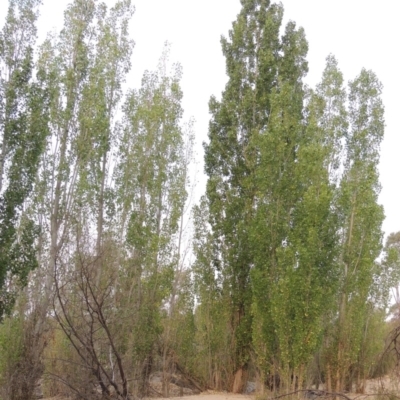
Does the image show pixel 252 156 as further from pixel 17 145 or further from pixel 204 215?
pixel 17 145

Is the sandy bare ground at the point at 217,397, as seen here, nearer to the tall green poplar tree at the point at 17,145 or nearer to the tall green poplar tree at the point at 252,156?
the tall green poplar tree at the point at 252,156

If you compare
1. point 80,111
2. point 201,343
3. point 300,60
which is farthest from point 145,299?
point 300,60

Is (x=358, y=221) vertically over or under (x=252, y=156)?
under

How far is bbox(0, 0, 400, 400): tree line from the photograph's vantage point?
515 inches

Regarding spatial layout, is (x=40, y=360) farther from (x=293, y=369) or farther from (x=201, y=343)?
(x=293, y=369)

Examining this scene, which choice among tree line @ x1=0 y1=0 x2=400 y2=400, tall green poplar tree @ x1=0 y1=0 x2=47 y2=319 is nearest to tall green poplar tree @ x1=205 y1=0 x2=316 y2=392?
tree line @ x1=0 y1=0 x2=400 y2=400

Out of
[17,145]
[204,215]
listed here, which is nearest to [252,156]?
[204,215]

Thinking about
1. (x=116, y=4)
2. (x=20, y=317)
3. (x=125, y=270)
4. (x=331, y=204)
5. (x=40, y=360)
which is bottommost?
(x=40, y=360)

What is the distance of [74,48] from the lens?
1644cm

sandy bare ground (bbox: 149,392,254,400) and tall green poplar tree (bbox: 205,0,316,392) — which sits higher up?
tall green poplar tree (bbox: 205,0,316,392)

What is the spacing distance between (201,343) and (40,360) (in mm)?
5135

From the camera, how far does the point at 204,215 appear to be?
17750 millimetres

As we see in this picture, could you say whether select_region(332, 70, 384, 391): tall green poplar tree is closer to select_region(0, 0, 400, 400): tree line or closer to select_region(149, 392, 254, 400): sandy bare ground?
select_region(0, 0, 400, 400): tree line

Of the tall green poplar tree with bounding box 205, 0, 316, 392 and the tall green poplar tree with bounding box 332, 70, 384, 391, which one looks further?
the tall green poplar tree with bounding box 332, 70, 384, 391
